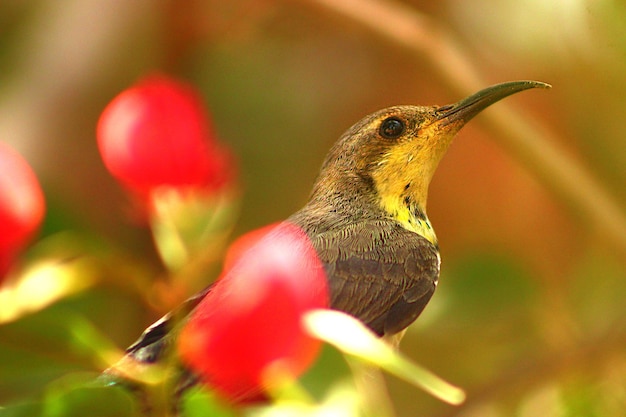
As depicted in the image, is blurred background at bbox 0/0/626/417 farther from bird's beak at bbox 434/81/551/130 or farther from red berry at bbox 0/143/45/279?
bird's beak at bbox 434/81/551/130

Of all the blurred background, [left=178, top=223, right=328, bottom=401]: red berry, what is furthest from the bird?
[left=178, top=223, right=328, bottom=401]: red berry

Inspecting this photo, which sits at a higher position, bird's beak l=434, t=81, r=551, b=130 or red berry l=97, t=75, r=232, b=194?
bird's beak l=434, t=81, r=551, b=130

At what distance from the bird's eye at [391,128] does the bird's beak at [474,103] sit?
4.5 inches

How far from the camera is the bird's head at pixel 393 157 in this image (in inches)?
88.1

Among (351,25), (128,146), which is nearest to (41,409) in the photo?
(128,146)

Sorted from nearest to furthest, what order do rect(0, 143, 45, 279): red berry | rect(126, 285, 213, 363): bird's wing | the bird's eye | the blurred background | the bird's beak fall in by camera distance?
rect(0, 143, 45, 279): red berry, rect(126, 285, 213, 363): bird's wing, the bird's beak, the blurred background, the bird's eye

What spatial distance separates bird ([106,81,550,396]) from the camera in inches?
73.2

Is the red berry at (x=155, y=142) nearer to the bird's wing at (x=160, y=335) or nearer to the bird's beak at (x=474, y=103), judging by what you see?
the bird's wing at (x=160, y=335)

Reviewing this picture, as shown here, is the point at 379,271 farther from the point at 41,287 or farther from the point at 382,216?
the point at 41,287

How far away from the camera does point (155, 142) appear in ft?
5.20

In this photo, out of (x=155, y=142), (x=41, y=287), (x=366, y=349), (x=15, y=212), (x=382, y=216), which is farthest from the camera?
(x=382, y=216)

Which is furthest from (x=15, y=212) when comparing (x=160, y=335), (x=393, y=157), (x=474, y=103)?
(x=393, y=157)

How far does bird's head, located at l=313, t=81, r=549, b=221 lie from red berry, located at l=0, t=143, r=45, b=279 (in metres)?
1.14

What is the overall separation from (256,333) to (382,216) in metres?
1.19
